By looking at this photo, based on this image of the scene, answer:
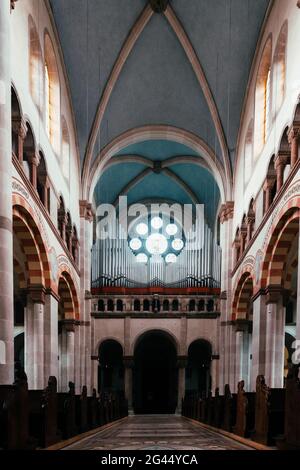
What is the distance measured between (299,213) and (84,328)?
13377 mm

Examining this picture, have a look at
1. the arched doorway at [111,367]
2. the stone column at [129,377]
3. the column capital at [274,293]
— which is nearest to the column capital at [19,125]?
the column capital at [274,293]

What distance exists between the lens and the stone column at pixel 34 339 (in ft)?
53.0

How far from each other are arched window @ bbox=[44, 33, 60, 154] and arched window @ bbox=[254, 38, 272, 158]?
693 cm

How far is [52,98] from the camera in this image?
62.0ft

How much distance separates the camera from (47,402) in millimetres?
8789

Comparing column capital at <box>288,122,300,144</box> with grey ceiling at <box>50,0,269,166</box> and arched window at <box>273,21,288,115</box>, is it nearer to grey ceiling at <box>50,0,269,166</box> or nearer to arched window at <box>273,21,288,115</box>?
arched window at <box>273,21,288,115</box>

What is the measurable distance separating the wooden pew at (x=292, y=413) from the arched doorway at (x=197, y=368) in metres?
23.6

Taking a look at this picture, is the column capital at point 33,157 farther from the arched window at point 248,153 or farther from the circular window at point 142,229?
the circular window at point 142,229

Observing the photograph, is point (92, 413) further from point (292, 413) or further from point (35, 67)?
point (35, 67)

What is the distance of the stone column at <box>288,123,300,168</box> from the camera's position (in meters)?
13.7

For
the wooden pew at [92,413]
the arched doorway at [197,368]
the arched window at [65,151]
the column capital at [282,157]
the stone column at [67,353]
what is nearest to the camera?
the wooden pew at [92,413]

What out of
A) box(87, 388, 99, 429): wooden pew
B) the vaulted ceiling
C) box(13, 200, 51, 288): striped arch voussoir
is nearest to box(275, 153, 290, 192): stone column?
the vaulted ceiling

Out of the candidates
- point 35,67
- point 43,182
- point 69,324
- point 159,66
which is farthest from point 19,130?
point 69,324

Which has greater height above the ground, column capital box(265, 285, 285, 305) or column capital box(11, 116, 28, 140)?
column capital box(11, 116, 28, 140)
